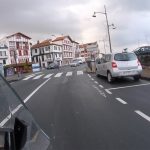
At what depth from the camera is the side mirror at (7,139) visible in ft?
6.51

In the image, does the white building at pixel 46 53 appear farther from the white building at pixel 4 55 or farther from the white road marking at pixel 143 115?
the white road marking at pixel 143 115

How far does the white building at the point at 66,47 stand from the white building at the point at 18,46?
2629cm

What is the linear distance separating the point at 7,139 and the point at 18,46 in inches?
4709

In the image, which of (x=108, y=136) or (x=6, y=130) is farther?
(x=108, y=136)

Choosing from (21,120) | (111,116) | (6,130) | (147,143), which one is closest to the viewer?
(6,130)

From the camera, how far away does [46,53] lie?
139 metres

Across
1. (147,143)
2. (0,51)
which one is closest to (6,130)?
(147,143)

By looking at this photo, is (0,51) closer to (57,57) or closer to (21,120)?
(57,57)

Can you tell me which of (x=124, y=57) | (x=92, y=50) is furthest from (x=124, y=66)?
(x=92, y=50)

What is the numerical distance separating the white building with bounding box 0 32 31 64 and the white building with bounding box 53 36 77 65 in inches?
1035

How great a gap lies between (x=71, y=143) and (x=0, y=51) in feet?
349

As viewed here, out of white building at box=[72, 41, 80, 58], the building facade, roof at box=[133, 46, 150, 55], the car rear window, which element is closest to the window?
the car rear window

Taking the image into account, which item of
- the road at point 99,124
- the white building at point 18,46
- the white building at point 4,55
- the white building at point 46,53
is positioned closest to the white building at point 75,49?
the white building at point 46,53

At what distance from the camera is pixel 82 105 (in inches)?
455
